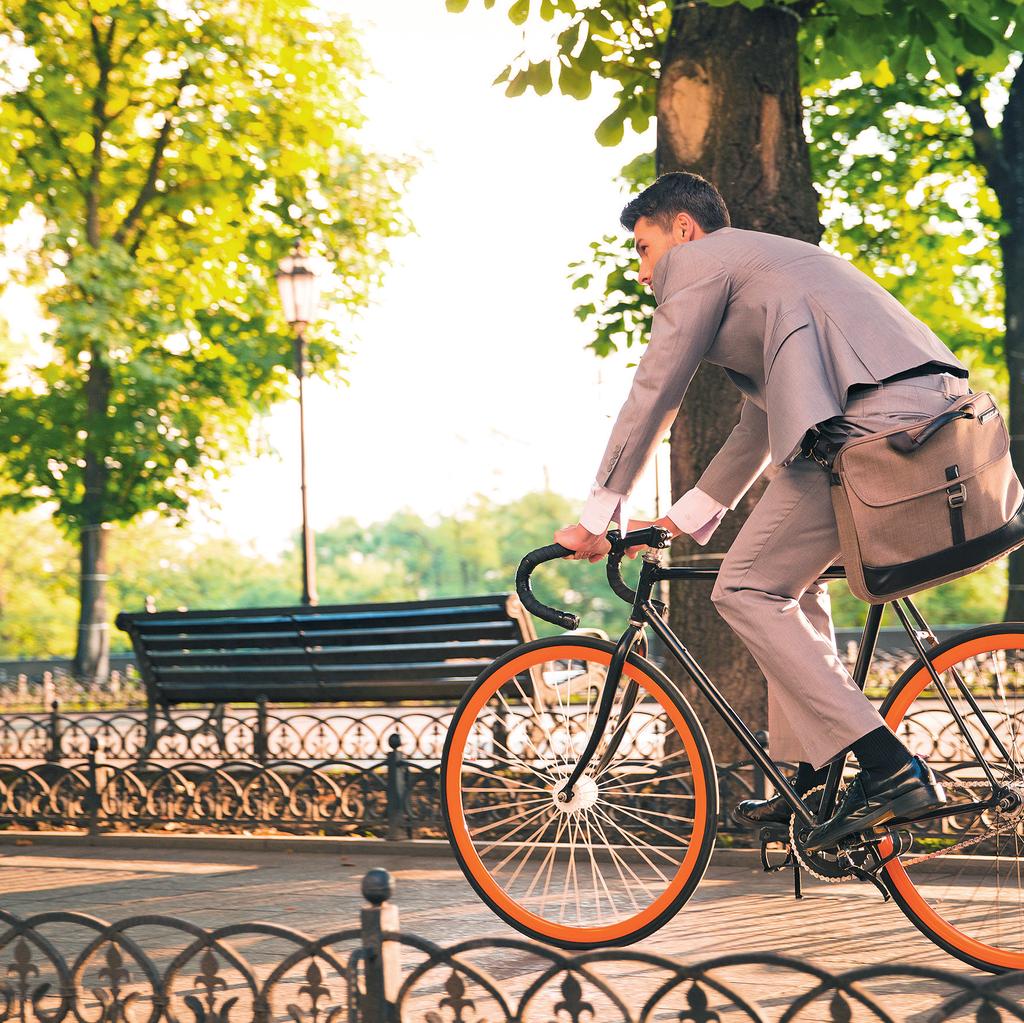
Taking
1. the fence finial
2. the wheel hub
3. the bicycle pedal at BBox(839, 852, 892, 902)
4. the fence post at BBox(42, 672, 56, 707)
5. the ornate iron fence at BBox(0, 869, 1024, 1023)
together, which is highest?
the fence post at BBox(42, 672, 56, 707)

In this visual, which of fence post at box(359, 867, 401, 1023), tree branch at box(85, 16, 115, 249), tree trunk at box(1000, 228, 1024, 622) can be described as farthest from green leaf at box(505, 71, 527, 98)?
tree branch at box(85, 16, 115, 249)

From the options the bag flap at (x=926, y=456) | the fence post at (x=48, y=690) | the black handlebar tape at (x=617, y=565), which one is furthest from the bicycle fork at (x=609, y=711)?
the fence post at (x=48, y=690)

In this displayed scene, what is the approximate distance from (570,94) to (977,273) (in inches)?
585

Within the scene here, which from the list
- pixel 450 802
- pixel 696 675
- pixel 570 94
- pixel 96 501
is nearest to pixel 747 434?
pixel 696 675

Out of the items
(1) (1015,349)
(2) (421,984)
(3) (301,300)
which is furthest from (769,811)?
(1) (1015,349)

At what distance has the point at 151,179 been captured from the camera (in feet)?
74.6

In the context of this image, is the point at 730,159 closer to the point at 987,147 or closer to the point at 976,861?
the point at 976,861

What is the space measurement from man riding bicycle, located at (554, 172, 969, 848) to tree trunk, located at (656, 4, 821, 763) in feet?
8.66

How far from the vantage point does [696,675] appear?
395 centimetres

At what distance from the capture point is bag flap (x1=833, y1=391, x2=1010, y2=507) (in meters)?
3.46

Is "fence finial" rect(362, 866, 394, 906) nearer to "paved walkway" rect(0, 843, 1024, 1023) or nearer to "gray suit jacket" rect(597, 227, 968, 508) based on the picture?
"paved walkway" rect(0, 843, 1024, 1023)

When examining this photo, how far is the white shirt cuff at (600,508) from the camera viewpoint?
12.7 feet

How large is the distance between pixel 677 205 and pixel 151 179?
66.4 feet

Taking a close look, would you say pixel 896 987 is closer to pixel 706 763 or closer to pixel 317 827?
pixel 706 763
